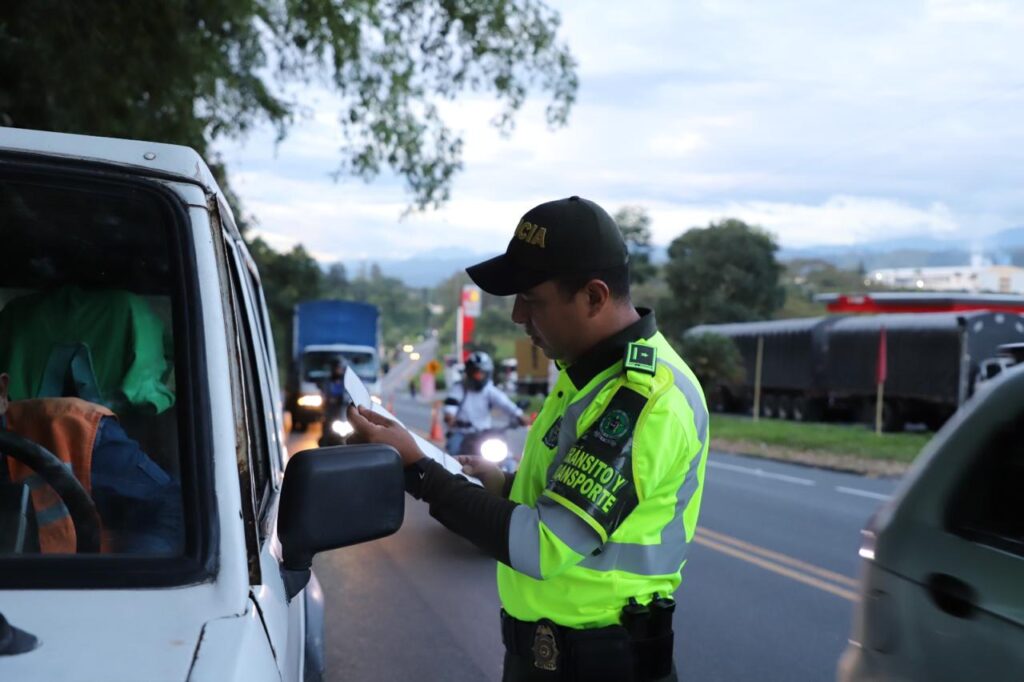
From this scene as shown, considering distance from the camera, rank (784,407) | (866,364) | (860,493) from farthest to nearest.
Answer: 1. (784,407)
2. (866,364)
3. (860,493)

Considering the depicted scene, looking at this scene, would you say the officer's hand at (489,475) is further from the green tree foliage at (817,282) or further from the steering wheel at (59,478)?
the green tree foliage at (817,282)

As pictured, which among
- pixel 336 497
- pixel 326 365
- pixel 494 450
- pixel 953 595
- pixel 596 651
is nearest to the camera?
pixel 336 497

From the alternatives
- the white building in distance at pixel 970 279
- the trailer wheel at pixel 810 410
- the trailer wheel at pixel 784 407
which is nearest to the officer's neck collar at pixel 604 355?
the trailer wheel at pixel 810 410

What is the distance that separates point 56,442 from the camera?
7.10 feet

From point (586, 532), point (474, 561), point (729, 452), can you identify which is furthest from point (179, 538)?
point (729, 452)

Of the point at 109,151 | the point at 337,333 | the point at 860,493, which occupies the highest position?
the point at 109,151

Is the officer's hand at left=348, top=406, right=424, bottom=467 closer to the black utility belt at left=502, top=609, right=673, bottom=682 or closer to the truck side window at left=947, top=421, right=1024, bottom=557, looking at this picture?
the black utility belt at left=502, top=609, right=673, bottom=682

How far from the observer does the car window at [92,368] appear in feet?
6.59

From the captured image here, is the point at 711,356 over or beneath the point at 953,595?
beneath

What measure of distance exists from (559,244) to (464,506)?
0.60 meters

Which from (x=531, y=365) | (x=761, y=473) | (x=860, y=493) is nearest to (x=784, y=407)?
(x=531, y=365)

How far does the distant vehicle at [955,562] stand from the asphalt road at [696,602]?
3.14 meters

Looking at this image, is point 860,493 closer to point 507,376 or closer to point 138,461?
point 138,461

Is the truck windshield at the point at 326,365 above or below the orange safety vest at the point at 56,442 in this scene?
below
